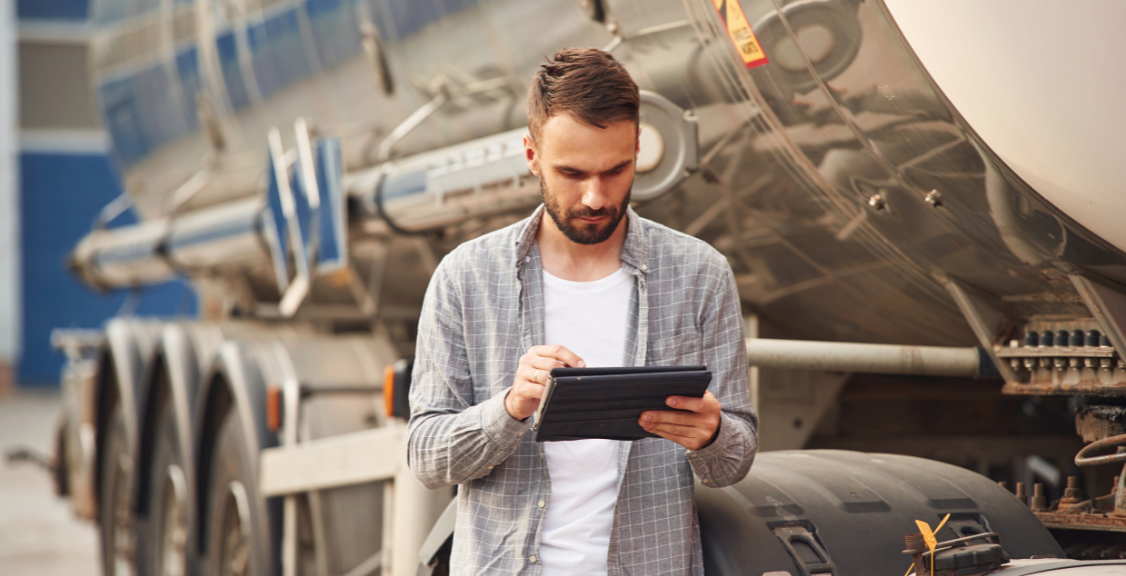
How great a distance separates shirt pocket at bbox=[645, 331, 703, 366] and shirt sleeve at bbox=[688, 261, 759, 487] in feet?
0.06

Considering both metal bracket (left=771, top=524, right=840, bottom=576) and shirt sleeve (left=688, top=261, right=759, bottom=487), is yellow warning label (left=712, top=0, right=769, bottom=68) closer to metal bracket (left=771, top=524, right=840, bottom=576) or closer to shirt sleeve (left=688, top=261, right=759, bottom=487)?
shirt sleeve (left=688, top=261, right=759, bottom=487)

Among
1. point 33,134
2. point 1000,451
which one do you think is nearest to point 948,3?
point 1000,451

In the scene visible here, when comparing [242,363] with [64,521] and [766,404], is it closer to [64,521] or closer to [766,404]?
[766,404]

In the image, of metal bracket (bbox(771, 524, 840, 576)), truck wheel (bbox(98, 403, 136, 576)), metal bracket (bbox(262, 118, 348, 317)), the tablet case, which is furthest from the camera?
truck wheel (bbox(98, 403, 136, 576))

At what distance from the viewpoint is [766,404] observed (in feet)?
10.4

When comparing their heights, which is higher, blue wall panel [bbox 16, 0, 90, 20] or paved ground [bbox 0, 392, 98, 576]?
blue wall panel [bbox 16, 0, 90, 20]

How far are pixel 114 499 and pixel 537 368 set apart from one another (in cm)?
568

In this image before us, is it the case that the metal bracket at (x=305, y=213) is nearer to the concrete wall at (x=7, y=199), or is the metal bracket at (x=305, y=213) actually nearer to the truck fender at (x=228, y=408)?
the truck fender at (x=228, y=408)

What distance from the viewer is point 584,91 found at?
1.62 metres

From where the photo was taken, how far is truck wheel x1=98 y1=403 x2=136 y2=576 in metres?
6.43

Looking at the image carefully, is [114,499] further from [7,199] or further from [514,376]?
[7,199]

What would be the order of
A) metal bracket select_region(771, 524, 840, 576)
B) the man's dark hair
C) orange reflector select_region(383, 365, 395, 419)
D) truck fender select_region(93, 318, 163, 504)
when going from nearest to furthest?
1. the man's dark hair
2. metal bracket select_region(771, 524, 840, 576)
3. orange reflector select_region(383, 365, 395, 419)
4. truck fender select_region(93, 318, 163, 504)

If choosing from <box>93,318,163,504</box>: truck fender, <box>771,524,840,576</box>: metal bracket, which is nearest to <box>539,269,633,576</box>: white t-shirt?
<box>771,524,840,576</box>: metal bracket

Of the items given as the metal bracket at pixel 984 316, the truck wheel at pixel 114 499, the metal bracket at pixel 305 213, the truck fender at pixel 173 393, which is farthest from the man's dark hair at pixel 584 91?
the truck wheel at pixel 114 499
